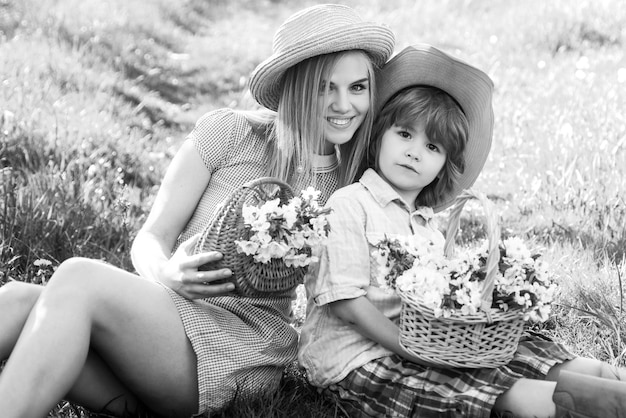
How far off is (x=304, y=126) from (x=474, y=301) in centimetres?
100

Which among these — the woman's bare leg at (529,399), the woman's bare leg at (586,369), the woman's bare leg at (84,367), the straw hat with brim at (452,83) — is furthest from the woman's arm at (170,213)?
the woman's bare leg at (586,369)

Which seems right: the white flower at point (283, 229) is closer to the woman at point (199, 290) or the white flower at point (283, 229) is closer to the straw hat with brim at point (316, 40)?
the woman at point (199, 290)

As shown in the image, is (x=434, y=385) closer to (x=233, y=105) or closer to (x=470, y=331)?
(x=470, y=331)

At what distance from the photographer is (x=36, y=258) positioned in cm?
384

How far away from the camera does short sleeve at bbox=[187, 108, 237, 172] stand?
10.5 feet

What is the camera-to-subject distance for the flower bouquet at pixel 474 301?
2.46 metres

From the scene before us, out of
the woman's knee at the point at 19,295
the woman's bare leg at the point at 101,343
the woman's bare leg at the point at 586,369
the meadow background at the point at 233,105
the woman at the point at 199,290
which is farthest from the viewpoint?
the meadow background at the point at 233,105

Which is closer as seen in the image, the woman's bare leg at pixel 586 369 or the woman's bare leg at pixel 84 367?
the woman's bare leg at pixel 84 367

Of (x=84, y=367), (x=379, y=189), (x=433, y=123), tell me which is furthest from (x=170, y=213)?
(x=433, y=123)

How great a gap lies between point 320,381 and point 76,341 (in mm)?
852

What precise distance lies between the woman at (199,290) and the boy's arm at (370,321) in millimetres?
292

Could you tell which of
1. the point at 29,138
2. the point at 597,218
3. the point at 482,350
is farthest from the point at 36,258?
the point at 597,218

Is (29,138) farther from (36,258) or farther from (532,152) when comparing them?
(532,152)

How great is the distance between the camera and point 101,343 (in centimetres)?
266
